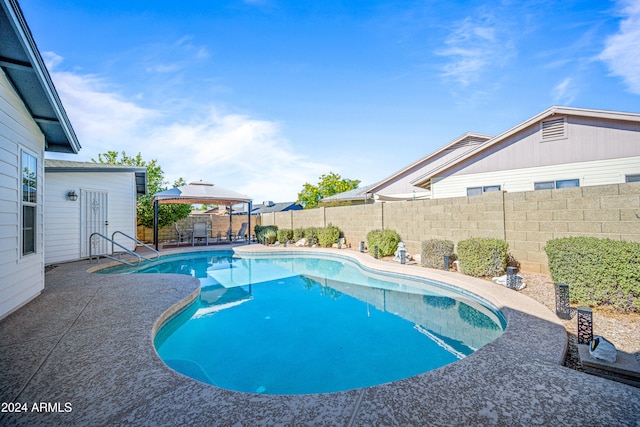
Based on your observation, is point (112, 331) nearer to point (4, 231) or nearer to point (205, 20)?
point (4, 231)

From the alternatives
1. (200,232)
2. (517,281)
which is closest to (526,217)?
(517,281)

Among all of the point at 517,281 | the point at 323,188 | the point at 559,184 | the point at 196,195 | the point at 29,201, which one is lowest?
the point at 517,281

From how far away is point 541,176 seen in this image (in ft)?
30.7

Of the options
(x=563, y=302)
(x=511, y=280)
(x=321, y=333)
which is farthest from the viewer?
(x=511, y=280)

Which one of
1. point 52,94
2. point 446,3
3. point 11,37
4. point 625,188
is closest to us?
point 11,37

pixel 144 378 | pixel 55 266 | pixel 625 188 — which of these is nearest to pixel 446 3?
pixel 625 188

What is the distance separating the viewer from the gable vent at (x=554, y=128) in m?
8.99

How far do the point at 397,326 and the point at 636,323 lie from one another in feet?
9.73

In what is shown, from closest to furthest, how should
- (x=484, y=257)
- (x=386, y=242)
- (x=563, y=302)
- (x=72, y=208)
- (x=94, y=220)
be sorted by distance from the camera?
(x=563, y=302)
(x=484, y=257)
(x=72, y=208)
(x=386, y=242)
(x=94, y=220)

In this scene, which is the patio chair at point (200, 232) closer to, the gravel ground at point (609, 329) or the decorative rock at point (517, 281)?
the decorative rock at point (517, 281)

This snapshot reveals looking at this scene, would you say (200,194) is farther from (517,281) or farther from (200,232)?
(517,281)

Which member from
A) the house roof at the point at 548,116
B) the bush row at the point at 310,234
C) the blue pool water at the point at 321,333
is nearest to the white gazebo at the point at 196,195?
the bush row at the point at 310,234

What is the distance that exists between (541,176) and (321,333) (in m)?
9.36

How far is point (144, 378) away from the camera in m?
2.36
